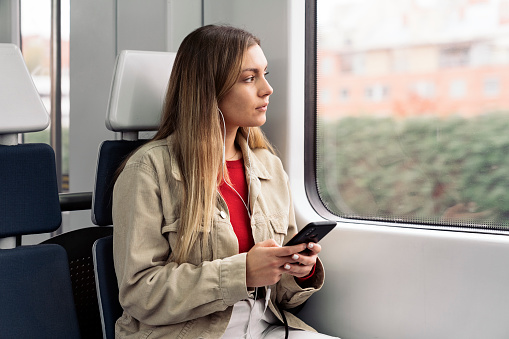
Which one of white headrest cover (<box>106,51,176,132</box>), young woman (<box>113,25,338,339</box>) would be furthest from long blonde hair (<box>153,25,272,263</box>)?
white headrest cover (<box>106,51,176,132</box>)

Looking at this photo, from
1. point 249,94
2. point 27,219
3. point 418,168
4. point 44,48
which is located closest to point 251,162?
point 249,94

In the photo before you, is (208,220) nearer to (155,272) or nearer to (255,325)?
(155,272)

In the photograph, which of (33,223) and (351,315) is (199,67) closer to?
(33,223)

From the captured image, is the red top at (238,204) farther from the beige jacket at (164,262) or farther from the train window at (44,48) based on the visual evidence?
the train window at (44,48)

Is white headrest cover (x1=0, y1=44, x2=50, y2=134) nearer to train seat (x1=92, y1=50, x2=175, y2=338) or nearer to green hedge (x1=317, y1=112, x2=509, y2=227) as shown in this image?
train seat (x1=92, y1=50, x2=175, y2=338)

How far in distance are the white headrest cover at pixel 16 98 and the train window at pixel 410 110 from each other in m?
0.93

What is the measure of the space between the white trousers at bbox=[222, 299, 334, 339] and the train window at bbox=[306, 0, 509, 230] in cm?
46

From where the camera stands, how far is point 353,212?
207 cm

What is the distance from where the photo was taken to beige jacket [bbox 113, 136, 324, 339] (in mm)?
1536

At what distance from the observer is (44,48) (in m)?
2.99

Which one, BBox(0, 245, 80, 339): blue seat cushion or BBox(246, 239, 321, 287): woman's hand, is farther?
BBox(0, 245, 80, 339): blue seat cushion

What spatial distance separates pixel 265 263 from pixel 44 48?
1.99m

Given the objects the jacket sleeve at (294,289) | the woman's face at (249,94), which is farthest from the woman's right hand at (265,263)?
the woman's face at (249,94)

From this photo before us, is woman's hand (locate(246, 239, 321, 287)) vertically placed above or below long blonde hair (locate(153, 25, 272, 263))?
below
